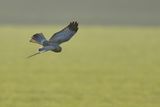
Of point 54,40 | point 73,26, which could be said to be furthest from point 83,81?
point 54,40

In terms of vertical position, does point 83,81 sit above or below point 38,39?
above

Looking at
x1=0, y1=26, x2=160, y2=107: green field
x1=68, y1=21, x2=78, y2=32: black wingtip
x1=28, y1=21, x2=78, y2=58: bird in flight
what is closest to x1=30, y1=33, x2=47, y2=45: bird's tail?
x1=28, y1=21, x2=78, y2=58: bird in flight

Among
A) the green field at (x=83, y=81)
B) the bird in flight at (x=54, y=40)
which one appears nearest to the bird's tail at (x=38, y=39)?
the bird in flight at (x=54, y=40)

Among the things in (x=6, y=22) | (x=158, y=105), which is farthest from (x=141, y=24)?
(x=158, y=105)

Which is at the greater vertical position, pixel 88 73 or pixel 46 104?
pixel 88 73

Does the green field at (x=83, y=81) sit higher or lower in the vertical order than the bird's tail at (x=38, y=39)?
higher

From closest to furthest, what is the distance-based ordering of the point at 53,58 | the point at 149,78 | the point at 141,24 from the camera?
the point at 149,78, the point at 53,58, the point at 141,24

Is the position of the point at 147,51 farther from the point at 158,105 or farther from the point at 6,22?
the point at 6,22

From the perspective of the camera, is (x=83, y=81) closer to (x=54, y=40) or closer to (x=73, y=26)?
(x=73, y=26)

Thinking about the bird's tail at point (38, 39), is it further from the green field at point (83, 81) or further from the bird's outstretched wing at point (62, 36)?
the green field at point (83, 81)

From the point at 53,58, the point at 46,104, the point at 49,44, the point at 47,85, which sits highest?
the point at 53,58

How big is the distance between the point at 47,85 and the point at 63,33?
13.3 meters

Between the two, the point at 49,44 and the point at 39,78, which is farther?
the point at 39,78

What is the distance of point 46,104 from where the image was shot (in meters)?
12.1
